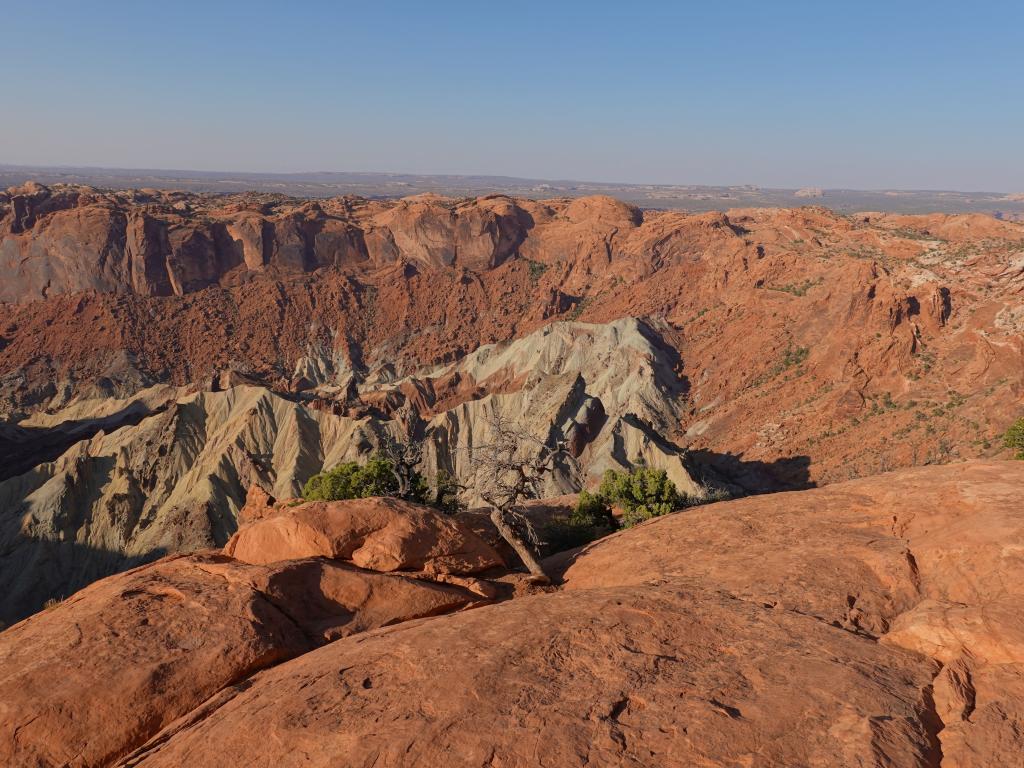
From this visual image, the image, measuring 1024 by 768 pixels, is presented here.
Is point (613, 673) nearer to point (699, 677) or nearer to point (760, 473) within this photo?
point (699, 677)

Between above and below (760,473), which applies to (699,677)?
above

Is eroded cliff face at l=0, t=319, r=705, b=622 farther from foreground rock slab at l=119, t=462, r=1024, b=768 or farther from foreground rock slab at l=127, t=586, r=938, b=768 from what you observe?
foreground rock slab at l=127, t=586, r=938, b=768

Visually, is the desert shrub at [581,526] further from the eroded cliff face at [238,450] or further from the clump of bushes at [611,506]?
the eroded cliff face at [238,450]

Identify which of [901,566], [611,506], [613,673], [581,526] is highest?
[613,673]

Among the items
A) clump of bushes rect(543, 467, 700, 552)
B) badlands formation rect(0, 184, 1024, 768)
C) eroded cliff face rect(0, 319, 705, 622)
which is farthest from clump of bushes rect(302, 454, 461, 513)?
eroded cliff face rect(0, 319, 705, 622)

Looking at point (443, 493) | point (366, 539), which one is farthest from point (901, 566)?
point (443, 493)

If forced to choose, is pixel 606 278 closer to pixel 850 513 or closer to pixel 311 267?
pixel 311 267

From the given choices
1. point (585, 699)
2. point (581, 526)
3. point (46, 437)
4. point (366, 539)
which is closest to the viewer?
point (585, 699)

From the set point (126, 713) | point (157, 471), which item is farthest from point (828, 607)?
point (157, 471)
